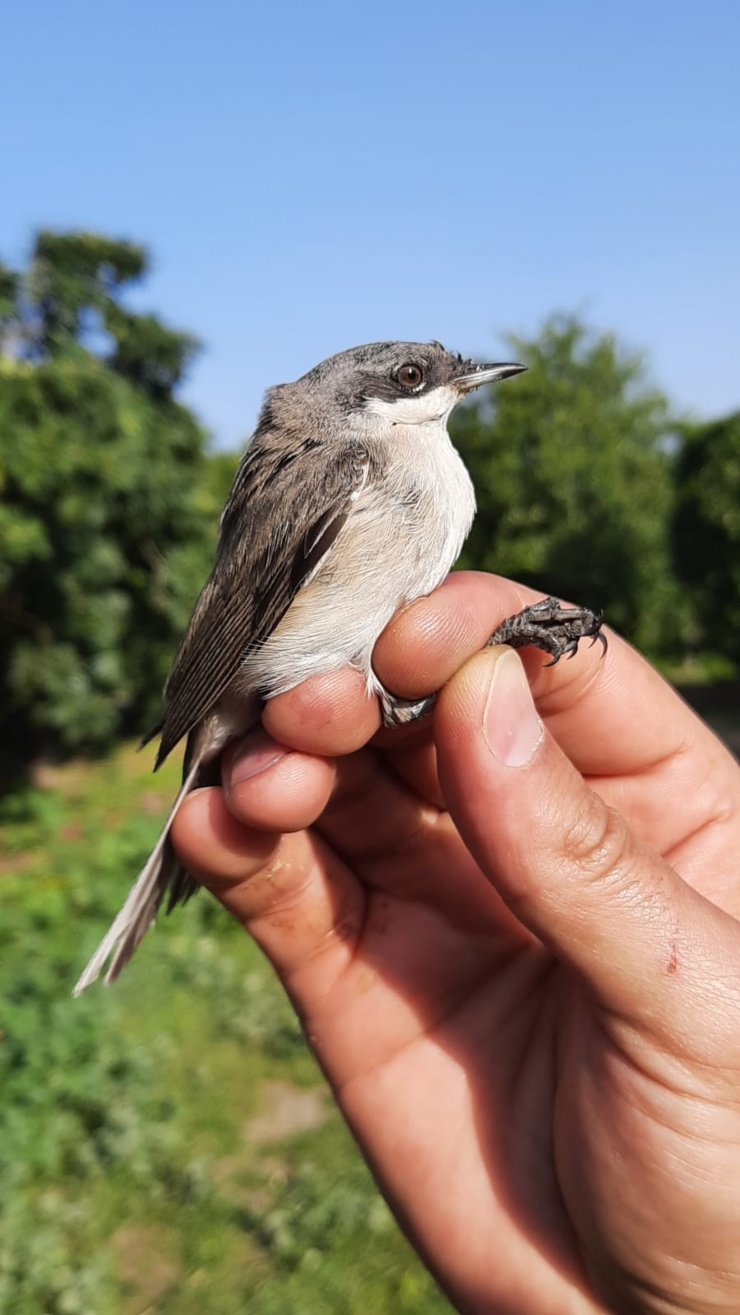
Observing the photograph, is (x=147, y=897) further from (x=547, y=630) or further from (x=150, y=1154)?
(x=150, y=1154)

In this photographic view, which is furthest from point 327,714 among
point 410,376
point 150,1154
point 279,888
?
point 150,1154

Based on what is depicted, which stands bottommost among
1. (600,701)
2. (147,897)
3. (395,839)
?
(147,897)

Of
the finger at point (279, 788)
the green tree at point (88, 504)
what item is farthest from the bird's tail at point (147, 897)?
the green tree at point (88, 504)

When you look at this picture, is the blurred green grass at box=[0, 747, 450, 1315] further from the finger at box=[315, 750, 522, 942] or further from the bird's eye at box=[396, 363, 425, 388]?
the bird's eye at box=[396, 363, 425, 388]

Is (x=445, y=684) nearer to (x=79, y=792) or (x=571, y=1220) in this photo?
(x=571, y=1220)

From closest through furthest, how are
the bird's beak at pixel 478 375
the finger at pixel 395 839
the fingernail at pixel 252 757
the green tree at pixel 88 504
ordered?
the fingernail at pixel 252 757 → the finger at pixel 395 839 → the bird's beak at pixel 478 375 → the green tree at pixel 88 504

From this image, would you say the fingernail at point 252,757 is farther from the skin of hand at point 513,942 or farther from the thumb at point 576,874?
the thumb at point 576,874

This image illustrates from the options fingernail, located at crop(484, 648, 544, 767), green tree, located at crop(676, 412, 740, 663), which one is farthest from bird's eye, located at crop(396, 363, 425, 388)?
green tree, located at crop(676, 412, 740, 663)
